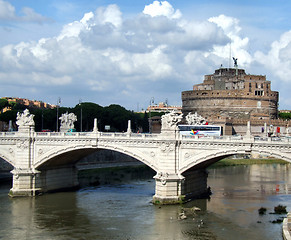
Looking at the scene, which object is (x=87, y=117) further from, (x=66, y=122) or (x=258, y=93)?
(x=258, y=93)

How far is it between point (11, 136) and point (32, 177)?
5.35 metres

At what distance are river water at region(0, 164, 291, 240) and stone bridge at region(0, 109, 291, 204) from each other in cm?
190

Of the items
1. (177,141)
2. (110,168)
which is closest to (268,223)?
(177,141)

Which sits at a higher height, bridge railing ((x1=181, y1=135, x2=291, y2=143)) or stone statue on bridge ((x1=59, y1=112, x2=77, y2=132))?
stone statue on bridge ((x1=59, y1=112, x2=77, y2=132))

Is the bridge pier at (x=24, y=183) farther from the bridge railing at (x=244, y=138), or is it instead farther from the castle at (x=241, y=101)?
the castle at (x=241, y=101)

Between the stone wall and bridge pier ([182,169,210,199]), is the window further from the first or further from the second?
bridge pier ([182,169,210,199])

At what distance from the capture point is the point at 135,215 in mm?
45188

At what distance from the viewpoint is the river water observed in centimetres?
3922

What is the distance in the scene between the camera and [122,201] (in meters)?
52.7

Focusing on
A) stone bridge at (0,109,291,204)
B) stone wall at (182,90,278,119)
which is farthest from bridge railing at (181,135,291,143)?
stone wall at (182,90,278,119)

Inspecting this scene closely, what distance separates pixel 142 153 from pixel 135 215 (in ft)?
23.4

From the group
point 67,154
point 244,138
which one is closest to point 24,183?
point 67,154

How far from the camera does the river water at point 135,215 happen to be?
39.2 meters

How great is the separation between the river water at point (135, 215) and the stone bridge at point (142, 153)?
1899mm
